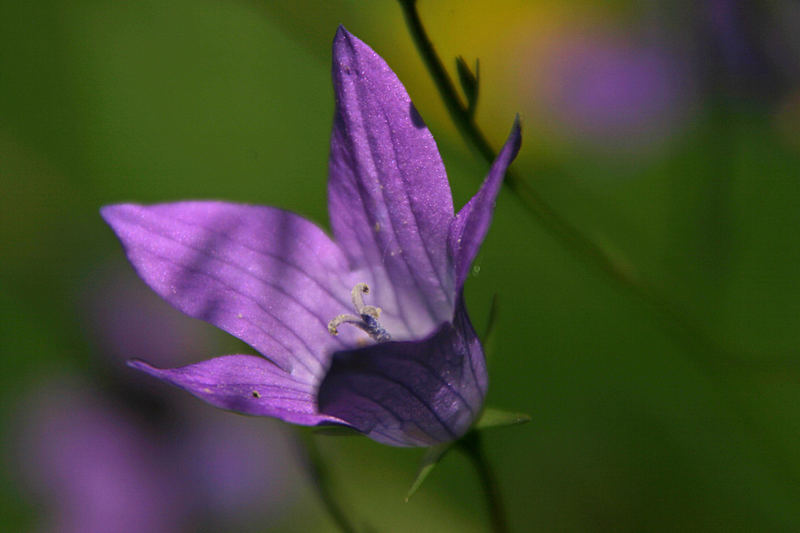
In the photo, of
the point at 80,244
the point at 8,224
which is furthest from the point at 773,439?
the point at 8,224

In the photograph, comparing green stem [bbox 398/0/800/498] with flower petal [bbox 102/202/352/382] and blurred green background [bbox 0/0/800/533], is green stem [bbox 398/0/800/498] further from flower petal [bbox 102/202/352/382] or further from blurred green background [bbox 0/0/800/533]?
flower petal [bbox 102/202/352/382]

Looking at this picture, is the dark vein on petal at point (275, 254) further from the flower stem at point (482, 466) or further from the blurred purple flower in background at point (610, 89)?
the blurred purple flower in background at point (610, 89)

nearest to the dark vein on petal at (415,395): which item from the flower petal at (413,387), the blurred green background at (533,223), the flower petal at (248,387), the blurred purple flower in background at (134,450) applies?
the flower petal at (413,387)

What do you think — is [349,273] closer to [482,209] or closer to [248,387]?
[248,387]

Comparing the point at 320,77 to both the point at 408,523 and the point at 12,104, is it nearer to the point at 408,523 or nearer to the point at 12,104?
the point at 12,104

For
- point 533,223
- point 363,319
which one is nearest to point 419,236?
point 363,319

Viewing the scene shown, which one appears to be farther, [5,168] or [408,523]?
[5,168]
